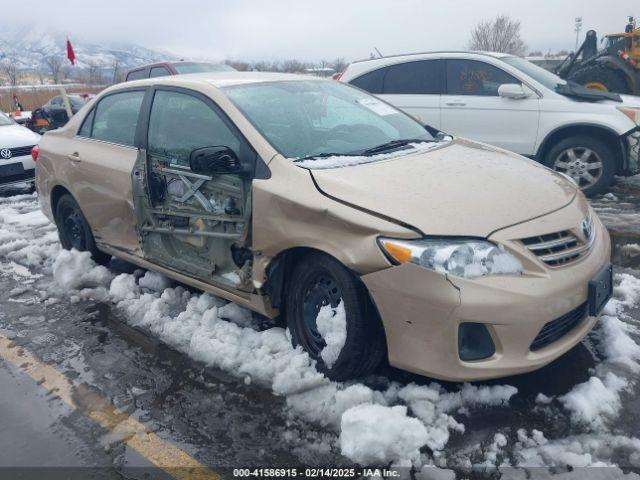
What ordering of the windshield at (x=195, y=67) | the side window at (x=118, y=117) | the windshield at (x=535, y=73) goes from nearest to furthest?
the side window at (x=118, y=117) < the windshield at (x=535, y=73) < the windshield at (x=195, y=67)

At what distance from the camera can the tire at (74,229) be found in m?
4.97

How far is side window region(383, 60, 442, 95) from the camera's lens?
24.3 feet

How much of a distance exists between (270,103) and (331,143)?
1.72ft

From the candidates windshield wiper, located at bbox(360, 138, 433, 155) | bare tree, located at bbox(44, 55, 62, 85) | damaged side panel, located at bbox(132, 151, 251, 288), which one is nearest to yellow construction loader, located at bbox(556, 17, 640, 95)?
windshield wiper, located at bbox(360, 138, 433, 155)

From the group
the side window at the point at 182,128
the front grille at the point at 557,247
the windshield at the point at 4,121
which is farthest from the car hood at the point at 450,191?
the windshield at the point at 4,121

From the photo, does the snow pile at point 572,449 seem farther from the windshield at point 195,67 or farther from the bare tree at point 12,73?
the bare tree at point 12,73

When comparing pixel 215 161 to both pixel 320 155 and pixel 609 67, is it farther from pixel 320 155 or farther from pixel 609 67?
pixel 609 67

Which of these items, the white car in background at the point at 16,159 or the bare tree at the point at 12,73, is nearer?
the white car in background at the point at 16,159

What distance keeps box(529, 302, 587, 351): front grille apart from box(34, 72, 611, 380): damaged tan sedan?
0.01 m

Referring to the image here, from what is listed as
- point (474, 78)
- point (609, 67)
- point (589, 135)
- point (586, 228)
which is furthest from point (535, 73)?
point (609, 67)

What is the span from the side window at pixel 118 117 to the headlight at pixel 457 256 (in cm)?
258

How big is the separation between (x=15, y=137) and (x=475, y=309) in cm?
860

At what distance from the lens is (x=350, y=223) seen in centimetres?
280

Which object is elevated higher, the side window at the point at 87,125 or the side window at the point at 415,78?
the side window at the point at 415,78
